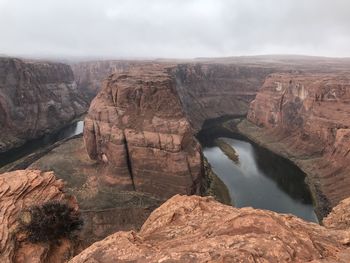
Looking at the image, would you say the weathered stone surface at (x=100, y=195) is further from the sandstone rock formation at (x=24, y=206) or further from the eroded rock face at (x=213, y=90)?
the eroded rock face at (x=213, y=90)

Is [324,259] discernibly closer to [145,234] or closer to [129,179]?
[145,234]

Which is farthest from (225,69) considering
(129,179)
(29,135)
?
(129,179)

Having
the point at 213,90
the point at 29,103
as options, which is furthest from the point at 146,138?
the point at 213,90

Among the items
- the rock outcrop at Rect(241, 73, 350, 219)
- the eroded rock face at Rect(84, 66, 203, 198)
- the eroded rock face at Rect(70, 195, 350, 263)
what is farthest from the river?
the eroded rock face at Rect(70, 195, 350, 263)

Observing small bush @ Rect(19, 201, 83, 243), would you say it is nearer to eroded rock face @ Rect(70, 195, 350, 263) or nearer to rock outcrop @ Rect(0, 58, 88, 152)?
eroded rock face @ Rect(70, 195, 350, 263)

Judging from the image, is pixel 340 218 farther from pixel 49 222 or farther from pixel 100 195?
pixel 100 195

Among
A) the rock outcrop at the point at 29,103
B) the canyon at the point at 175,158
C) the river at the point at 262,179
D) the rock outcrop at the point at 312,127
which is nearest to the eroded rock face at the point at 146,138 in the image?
the canyon at the point at 175,158
